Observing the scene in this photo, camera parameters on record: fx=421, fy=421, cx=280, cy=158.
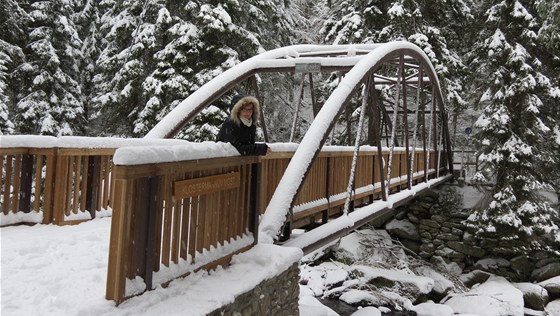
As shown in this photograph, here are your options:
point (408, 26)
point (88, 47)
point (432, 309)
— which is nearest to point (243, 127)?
point (432, 309)

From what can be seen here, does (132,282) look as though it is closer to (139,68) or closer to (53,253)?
(53,253)

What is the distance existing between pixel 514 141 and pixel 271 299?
1149 centimetres

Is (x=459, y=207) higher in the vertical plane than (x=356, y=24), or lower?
lower

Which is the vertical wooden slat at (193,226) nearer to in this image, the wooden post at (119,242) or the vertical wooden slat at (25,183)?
the wooden post at (119,242)

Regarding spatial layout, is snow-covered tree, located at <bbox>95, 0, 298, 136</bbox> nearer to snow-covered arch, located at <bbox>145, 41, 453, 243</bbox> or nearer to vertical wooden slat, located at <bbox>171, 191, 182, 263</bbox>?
snow-covered arch, located at <bbox>145, 41, 453, 243</bbox>

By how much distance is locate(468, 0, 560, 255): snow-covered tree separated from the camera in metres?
12.0

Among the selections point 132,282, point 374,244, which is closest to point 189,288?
point 132,282

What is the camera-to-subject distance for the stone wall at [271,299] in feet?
9.78

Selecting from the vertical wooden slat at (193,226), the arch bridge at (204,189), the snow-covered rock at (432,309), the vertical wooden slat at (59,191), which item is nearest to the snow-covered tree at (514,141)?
the snow-covered rock at (432,309)

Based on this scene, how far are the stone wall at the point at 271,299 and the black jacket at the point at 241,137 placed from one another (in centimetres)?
110

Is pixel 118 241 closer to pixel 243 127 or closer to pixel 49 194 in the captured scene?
pixel 243 127

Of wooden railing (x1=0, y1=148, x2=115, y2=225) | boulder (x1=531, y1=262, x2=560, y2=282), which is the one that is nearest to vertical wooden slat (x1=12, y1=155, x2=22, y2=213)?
wooden railing (x1=0, y1=148, x2=115, y2=225)

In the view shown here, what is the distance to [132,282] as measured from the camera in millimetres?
2520

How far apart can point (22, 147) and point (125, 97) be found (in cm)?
1045
